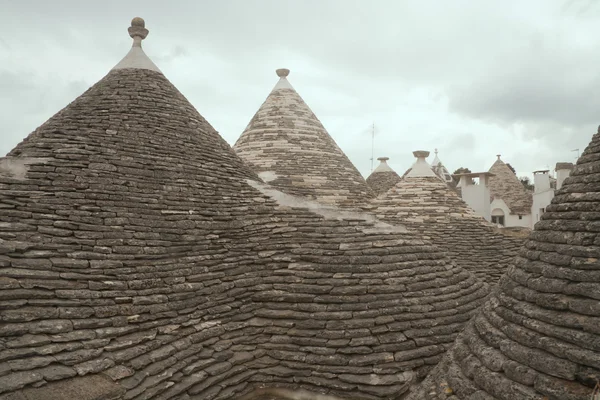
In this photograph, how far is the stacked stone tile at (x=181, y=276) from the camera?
423 centimetres

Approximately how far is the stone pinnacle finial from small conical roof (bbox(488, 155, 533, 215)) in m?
16.1

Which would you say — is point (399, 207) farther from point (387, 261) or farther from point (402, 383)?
point (402, 383)

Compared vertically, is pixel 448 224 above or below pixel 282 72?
below

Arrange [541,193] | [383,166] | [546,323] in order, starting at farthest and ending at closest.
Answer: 1. [383,166]
2. [541,193]
3. [546,323]

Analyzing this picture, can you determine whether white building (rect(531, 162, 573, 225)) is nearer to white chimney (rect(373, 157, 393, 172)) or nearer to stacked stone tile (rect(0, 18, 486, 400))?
white chimney (rect(373, 157, 393, 172))

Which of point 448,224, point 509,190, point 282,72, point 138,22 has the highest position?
point 282,72

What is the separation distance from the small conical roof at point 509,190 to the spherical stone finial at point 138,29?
16.1 m

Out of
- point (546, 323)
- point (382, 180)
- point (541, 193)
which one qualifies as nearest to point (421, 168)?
point (382, 180)

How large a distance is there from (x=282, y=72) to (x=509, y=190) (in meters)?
12.7

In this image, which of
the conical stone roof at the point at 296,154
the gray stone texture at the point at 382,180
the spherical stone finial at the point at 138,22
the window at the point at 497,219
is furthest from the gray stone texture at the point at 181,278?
the window at the point at 497,219

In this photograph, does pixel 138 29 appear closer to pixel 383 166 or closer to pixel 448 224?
pixel 448 224

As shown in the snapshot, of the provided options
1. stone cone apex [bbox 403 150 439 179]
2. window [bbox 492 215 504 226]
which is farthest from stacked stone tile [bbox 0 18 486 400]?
window [bbox 492 215 504 226]

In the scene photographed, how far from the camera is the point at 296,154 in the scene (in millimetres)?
10859

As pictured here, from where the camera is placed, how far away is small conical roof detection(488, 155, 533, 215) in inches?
766
